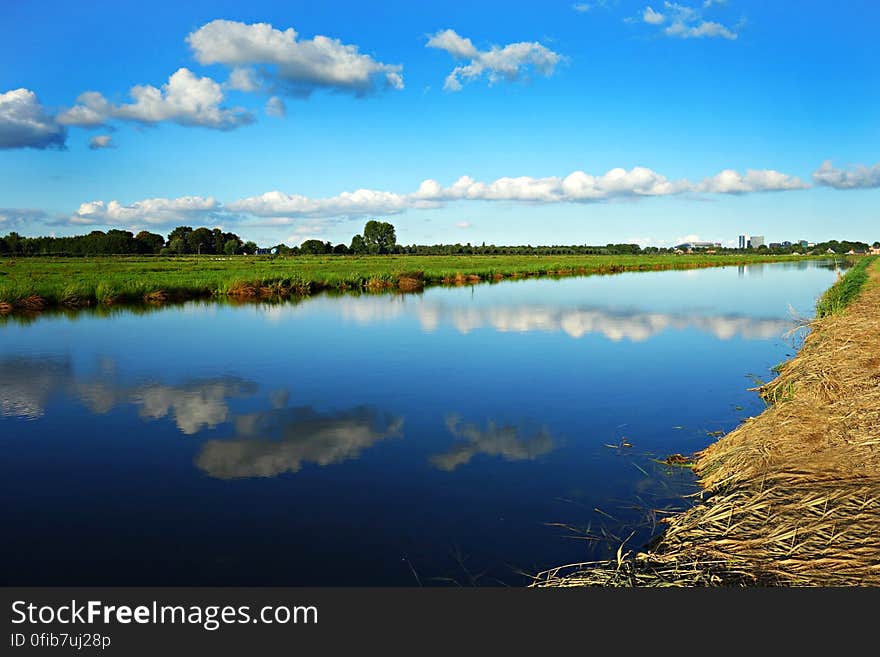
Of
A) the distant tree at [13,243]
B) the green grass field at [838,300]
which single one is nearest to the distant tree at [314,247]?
the distant tree at [13,243]

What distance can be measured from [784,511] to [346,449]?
16.4 ft

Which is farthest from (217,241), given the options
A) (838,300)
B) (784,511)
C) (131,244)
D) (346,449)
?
(784,511)

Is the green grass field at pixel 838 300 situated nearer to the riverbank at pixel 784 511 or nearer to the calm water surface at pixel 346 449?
the calm water surface at pixel 346 449

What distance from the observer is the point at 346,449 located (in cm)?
788

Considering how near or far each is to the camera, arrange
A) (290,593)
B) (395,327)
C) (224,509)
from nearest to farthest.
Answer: (290,593), (224,509), (395,327)

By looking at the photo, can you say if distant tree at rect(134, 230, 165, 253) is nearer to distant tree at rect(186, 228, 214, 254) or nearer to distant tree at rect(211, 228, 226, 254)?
distant tree at rect(186, 228, 214, 254)

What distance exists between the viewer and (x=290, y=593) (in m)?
4.54

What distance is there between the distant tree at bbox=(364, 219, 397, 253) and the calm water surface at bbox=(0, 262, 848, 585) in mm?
121642

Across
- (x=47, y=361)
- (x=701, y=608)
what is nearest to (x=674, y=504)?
(x=701, y=608)

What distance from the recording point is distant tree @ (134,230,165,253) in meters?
122

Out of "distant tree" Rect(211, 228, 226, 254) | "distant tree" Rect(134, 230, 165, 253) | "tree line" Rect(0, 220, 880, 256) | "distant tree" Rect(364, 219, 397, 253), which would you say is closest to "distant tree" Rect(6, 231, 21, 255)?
"tree line" Rect(0, 220, 880, 256)

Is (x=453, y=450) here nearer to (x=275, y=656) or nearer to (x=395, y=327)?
(x=275, y=656)

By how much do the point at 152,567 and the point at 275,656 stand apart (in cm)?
183

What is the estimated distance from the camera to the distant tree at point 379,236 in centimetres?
13725
